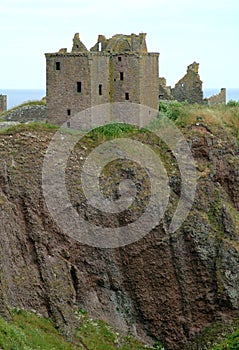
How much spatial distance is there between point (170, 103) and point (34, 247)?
1680 centimetres

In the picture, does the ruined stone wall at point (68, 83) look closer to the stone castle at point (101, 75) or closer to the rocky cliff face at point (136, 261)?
the stone castle at point (101, 75)

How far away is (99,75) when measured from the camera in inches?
1825

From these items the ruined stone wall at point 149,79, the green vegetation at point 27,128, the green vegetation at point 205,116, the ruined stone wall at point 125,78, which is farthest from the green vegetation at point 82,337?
the ruined stone wall at point 149,79

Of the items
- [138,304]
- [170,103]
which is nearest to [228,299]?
[138,304]

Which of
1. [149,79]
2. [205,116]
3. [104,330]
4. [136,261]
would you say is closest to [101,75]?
[149,79]

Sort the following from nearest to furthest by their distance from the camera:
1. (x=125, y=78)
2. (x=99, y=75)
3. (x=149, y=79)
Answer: (x=99, y=75) → (x=125, y=78) → (x=149, y=79)

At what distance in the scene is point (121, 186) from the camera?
43188 mm

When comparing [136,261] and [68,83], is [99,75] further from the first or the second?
[136,261]

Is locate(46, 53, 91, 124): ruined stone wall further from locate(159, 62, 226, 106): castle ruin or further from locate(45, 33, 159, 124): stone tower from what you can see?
locate(159, 62, 226, 106): castle ruin

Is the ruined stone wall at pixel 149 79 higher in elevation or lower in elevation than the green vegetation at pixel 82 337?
higher

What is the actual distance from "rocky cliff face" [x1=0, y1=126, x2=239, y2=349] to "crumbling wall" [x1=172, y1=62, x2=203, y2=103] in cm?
1489

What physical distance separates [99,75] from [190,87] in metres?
14.7

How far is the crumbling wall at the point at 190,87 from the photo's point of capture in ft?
195

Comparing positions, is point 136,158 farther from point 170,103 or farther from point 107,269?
point 170,103
